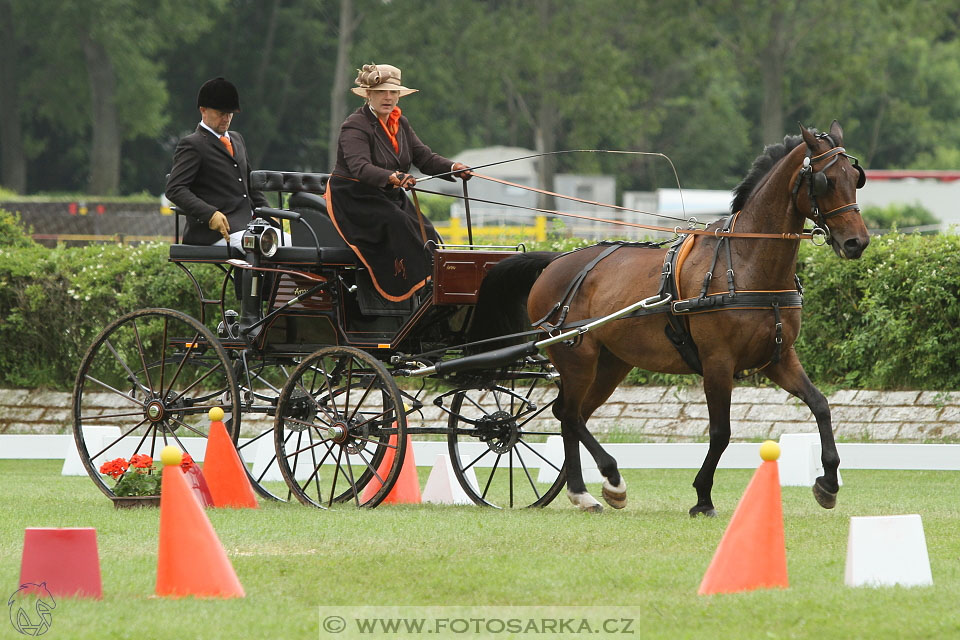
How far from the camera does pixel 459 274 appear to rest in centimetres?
905

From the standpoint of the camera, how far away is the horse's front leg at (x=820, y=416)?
815 centimetres

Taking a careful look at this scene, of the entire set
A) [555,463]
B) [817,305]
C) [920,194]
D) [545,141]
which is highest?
[817,305]

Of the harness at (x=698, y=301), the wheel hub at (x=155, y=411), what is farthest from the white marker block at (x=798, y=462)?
the wheel hub at (x=155, y=411)

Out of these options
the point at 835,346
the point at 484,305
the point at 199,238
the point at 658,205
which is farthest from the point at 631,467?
the point at 658,205

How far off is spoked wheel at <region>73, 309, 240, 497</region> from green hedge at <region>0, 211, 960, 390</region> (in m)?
0.40

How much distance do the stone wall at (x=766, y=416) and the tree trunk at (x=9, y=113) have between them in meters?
38.2

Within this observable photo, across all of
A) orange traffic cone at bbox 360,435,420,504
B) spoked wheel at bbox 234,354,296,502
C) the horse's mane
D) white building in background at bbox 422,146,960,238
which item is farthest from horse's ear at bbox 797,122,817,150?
white building in background at bbox 422,146,960,238

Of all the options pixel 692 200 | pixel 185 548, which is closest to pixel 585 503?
pixel 185 548

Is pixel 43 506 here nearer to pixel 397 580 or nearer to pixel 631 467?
pixel 397 580

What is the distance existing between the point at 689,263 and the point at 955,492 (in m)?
3.26

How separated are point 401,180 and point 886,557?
4.14 meters

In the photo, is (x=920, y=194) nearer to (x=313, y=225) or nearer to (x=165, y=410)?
(x=313, y=225)

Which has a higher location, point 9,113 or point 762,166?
point 762,166

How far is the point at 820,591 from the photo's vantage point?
588 centimetres
